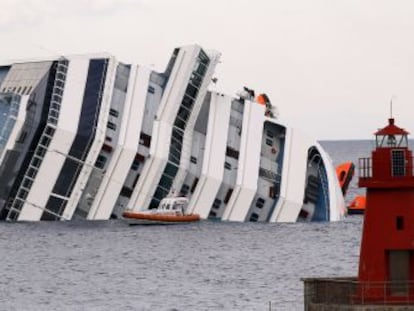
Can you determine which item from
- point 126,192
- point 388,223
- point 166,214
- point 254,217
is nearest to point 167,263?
point 126,192

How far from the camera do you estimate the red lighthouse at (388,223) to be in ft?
92.9

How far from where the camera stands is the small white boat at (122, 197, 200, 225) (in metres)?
81.3

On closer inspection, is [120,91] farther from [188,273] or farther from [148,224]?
[188,273]

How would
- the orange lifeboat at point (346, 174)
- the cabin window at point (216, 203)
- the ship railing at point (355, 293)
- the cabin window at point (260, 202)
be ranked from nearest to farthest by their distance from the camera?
the ship railing at point (355, 293), the cabin window at point (216, 203), the cabin window at point (260, 202), the orange lifeboat at point (346, 174)

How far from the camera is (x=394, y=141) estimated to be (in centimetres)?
2897

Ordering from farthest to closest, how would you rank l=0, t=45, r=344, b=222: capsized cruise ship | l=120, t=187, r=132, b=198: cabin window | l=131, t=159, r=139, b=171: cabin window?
l=120, t=187, r=132, b=198: cabin window → l=131, t=159, r=139, b=171: cabin window → l=0, t=45, r=344, b=222: capsized cruise ship

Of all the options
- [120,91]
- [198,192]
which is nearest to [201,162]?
[198,192]

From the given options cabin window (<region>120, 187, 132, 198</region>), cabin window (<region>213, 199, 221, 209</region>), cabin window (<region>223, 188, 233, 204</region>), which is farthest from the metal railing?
cabin window (<region>213, 199, 221, 209</region>)

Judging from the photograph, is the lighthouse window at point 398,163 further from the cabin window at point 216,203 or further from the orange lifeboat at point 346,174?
the orange lifeboat at point 346,174

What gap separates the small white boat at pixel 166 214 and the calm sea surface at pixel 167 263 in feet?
3.18

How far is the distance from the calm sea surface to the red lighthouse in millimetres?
16993

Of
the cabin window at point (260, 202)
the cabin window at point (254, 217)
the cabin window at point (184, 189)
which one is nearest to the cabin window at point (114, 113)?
the cabin window at point (184, 189)

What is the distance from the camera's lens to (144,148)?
268 ft

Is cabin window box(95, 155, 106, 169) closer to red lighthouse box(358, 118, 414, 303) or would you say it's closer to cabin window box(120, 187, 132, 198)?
cabin window box(120, 187, 132, 198)
